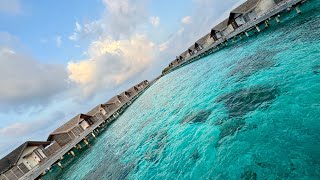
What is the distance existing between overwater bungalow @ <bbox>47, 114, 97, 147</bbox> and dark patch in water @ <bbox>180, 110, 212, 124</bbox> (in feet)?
140

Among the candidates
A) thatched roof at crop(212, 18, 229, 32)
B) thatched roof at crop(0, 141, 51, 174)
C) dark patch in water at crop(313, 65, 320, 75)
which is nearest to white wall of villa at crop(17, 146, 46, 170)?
thatched roof at crop(0, 141, 51, 174)

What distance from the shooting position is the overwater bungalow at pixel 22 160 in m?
42.3

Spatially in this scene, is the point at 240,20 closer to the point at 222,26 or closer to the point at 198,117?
the point at 222,26

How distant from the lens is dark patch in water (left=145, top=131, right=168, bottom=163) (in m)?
19.0

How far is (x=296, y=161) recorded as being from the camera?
9.74 meters

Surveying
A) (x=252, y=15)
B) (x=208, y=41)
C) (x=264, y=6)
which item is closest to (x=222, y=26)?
(x=252, y=15)

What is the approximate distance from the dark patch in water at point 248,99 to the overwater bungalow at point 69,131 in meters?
47.3

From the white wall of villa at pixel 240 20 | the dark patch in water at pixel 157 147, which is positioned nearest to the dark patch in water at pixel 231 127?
the dark patch in water at pixel 157 147

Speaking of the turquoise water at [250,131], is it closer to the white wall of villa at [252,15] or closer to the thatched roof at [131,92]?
the white wall of villa at [252,15]

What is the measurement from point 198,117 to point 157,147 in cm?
473

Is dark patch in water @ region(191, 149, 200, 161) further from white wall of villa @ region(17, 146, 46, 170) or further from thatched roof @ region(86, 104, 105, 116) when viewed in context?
thatched roof @ region(86, 104, 105, 116)

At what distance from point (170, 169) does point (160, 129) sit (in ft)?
33.8

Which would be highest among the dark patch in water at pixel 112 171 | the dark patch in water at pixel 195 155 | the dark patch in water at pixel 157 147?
the dark patch in water at pixel 112 171

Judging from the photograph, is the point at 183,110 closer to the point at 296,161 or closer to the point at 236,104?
the point at 236,104
